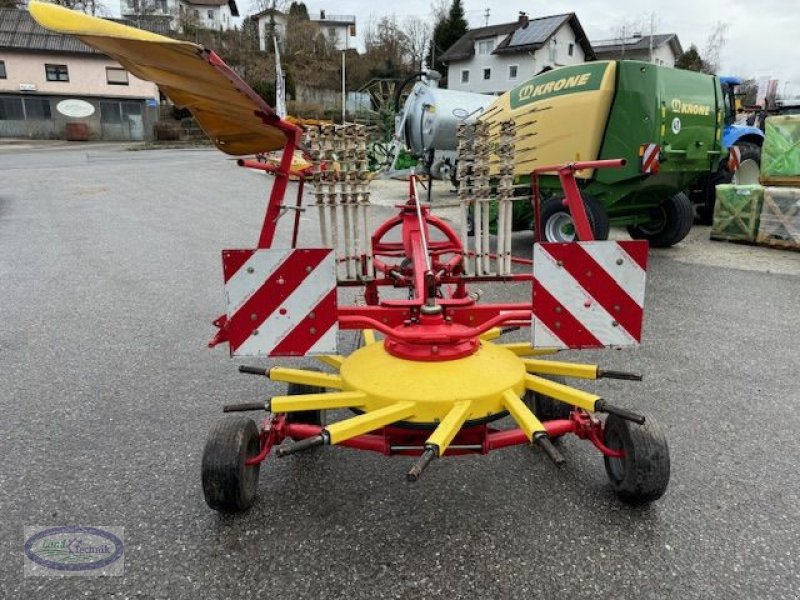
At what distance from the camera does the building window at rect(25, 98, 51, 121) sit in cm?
4109

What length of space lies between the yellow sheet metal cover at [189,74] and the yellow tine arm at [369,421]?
4.31ft

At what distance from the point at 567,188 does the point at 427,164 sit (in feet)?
33.3

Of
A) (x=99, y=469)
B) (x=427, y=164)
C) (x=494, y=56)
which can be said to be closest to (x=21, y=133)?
(x=494, y=56)

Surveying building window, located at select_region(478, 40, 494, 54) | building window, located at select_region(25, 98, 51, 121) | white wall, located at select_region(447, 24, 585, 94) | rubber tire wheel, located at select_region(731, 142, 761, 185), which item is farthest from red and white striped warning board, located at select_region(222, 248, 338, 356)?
building window, located at select_region(478, 40, 494, 54)

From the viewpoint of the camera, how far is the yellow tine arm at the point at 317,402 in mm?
2545

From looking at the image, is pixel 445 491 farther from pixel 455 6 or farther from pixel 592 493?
pixel 455 6

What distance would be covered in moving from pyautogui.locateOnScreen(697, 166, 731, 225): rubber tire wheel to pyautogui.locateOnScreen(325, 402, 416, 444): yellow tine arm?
9884 mm

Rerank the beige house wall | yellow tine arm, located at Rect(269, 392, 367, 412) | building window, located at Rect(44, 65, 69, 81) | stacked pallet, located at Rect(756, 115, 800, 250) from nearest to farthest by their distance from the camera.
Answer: yellow tine arm, located at Rect(269, 392, 367, 412), stacked pallet, located at Rect(756, 115, 800, 250), the beige house wall, building window, located at Rect(44, 65, 69, 81)

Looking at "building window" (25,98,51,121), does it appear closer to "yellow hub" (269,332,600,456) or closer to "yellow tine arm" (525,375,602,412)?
"yellow hub" (269,332,600,456)

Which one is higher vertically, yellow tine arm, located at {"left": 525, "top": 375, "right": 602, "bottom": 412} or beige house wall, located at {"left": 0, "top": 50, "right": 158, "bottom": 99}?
beige house wall, located at {"left": 0, "top": 50, "right": 158, "bottom": 99}

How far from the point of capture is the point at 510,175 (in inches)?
126

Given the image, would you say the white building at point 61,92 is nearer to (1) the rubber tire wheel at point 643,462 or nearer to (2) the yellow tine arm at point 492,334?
(2) the yellow tine arm at point 492,334

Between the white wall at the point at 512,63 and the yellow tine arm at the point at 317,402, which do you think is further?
the white wall at the point at 512,63

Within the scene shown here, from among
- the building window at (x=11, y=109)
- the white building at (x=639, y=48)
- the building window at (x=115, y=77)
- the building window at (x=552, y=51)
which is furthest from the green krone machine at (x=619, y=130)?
the white building at (x=639, y=48)
